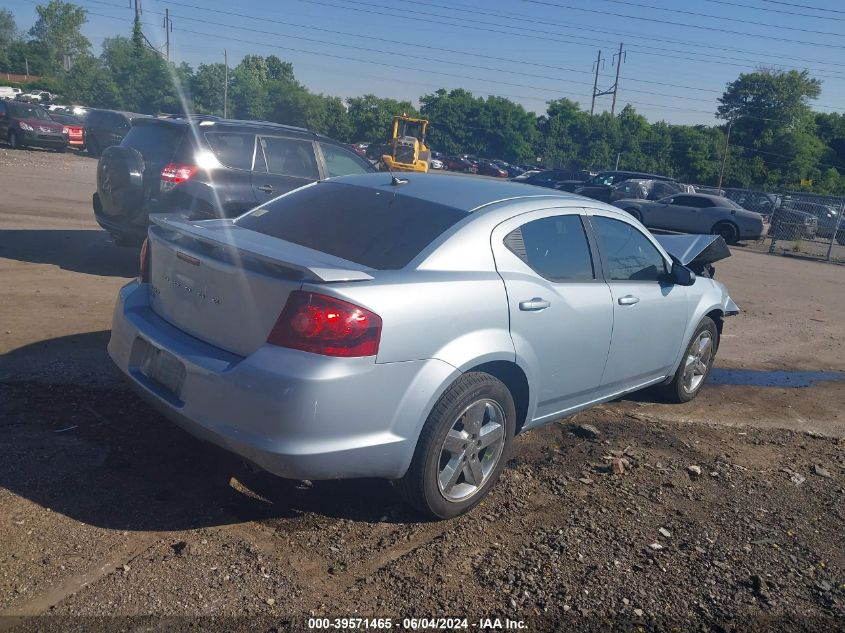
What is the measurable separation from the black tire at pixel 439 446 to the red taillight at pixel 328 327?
1.72ft

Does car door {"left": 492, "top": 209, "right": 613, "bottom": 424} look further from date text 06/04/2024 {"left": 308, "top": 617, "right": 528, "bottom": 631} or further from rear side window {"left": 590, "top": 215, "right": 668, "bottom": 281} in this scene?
date text 06/04/2024 {"left": 308, "top": 617, "right": 528, "bottom": 631}

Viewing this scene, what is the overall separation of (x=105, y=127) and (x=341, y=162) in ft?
79.0

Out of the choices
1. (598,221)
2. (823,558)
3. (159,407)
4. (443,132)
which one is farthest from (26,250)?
(443,132)

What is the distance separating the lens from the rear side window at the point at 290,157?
8.62 metres

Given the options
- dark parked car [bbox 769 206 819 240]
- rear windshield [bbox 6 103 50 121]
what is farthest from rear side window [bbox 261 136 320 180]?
rear windshield [bbox 6 103 50 121]

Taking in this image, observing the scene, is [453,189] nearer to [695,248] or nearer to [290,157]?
[695,248]

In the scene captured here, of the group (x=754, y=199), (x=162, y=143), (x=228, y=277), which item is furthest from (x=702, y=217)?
(x=228, y=277)

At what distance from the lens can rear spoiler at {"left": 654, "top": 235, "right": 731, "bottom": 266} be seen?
6609 mm

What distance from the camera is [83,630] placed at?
108 inches

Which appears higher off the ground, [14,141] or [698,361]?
[14,141]

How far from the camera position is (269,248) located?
376 cm

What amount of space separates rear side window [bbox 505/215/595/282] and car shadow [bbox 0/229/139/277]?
584 cm

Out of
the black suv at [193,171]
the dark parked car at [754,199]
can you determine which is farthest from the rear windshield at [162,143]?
the dark parked car at [754,199]

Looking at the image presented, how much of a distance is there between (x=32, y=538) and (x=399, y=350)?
1757mm
